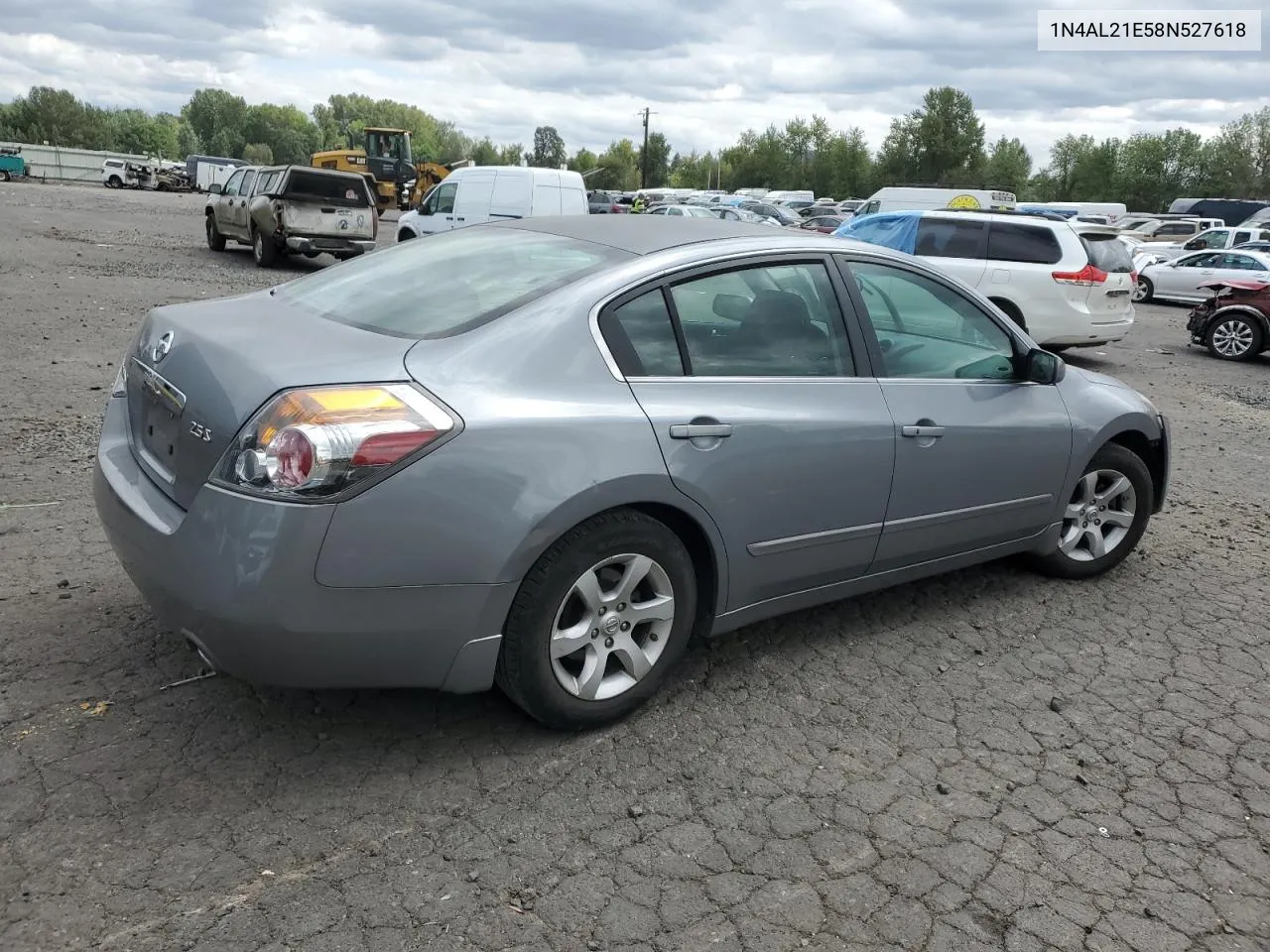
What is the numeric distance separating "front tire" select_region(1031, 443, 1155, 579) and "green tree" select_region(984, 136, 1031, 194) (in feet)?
291

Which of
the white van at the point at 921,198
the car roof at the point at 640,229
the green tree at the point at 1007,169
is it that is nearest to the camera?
the car roof at the point at 640,229

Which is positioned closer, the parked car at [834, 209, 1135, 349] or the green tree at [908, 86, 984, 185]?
the parked car at [834, 209, 1135, 349]

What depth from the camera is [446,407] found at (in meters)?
2.82

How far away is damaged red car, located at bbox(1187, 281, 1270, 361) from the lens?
14.7 meters

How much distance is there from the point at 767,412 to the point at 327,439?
57.9 inches

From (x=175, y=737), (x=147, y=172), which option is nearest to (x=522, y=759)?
(x=175, y=737)

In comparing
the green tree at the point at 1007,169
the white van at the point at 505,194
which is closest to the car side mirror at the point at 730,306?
the white van at the point at 505,194

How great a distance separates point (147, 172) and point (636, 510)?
68495mm

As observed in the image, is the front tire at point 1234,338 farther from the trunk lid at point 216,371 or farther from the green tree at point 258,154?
the green tree at point 258,154

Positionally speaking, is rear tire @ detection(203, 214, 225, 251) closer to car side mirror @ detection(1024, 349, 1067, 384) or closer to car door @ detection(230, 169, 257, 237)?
car door @ detection(230, 169, 257, 237)

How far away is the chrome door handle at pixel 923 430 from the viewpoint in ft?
12.6

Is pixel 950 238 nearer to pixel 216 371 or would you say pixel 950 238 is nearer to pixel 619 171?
pixel 216 371

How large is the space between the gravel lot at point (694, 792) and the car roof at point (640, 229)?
1.54 metres

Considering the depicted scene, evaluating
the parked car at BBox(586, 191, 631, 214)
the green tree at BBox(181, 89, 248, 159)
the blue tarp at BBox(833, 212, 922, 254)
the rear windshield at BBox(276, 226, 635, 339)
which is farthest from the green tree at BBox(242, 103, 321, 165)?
the rear windshield at BBox(276, 226, 635, 339)
